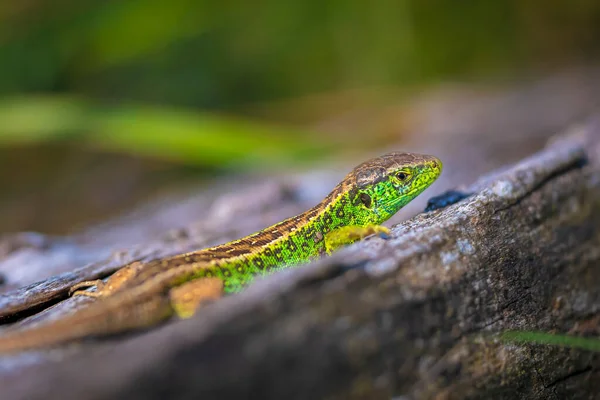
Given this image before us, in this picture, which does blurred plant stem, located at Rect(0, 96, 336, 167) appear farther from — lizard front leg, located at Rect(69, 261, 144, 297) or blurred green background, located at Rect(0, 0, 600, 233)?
lizard front leg, located at Rect(69, 261, 144, 297)

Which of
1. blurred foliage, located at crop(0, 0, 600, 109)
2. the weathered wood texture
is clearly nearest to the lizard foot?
the weathered wood texture

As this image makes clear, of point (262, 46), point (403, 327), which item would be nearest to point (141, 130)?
point (262, 46)

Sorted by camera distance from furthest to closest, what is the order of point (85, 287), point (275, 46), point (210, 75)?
point (210, 75) → point (275, 46) → point (85, 287)

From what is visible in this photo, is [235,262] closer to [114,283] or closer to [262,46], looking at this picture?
[114,283]

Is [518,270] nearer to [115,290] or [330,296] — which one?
[330,296]

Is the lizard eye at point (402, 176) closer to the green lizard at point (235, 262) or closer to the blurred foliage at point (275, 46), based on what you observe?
the green lizard at point (235, 262)

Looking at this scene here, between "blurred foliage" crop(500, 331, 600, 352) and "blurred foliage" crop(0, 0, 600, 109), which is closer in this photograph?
"blurred foliage" crop(500, 331, 600, 352)

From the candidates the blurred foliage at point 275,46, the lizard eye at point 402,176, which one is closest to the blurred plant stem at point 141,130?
the blurred foliage at point 275,46
